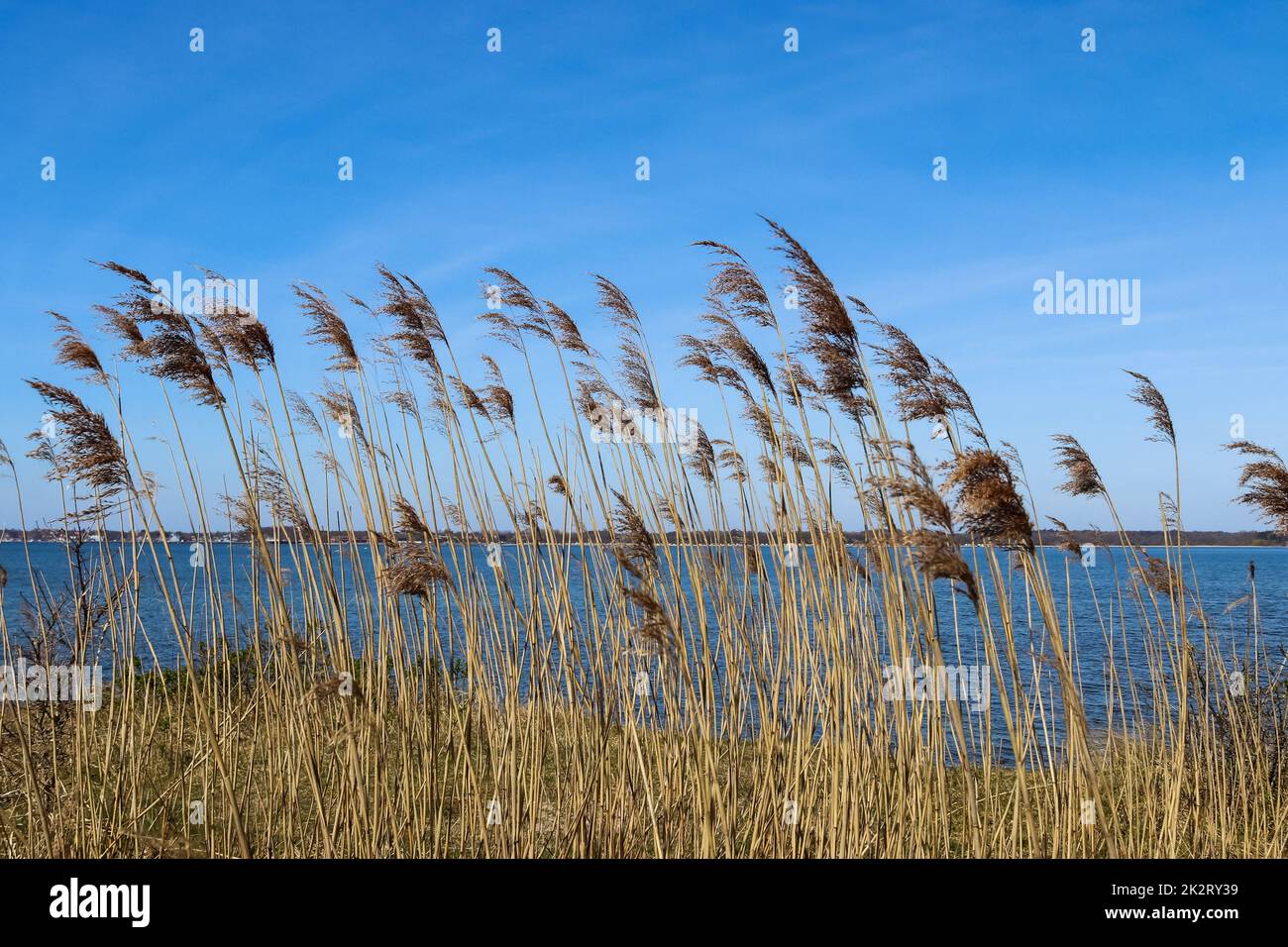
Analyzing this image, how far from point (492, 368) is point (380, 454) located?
0.61m

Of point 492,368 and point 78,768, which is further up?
point 492,368

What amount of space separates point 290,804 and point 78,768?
0.77 metres

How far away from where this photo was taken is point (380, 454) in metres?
3.51

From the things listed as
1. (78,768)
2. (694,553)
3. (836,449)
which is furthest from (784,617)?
(78,768)

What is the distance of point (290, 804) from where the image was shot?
3045 mm
